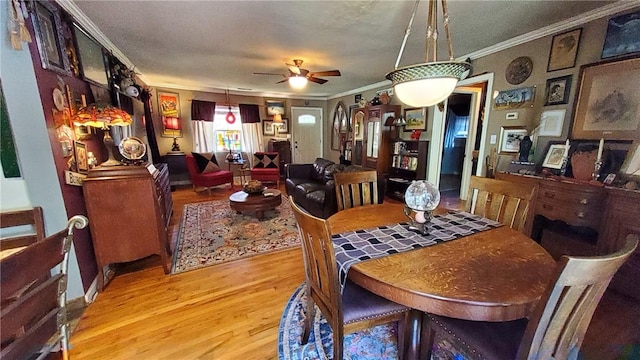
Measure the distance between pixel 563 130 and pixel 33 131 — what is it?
14.8 feet

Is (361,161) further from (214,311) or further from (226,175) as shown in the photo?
(214,311)

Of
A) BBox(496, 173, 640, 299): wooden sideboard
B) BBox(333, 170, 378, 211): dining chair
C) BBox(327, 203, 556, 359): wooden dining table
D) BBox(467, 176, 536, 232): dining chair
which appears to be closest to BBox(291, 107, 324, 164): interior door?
BBox(333, 170, 378, 211): dining chair

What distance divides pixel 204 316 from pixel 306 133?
6137 mm

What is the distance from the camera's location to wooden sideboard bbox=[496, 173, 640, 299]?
1.84 metres

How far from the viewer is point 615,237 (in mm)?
1895

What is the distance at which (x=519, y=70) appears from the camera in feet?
9.32

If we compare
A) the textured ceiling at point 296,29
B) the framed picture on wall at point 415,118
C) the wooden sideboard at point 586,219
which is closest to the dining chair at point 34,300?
the textured ceiling at point 296,29

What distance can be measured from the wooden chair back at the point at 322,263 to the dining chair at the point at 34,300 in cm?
88

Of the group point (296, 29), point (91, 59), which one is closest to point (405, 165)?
point (296, 29)

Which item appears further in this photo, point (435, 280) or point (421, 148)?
point (421, 148)

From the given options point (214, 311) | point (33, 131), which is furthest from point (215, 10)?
point (214, 311)

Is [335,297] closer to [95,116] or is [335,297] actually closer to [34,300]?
[34,300]

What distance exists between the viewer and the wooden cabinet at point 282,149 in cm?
676

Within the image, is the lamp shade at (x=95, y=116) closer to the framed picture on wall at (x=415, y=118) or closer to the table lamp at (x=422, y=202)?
the table lamp at (x=422, y=202)
